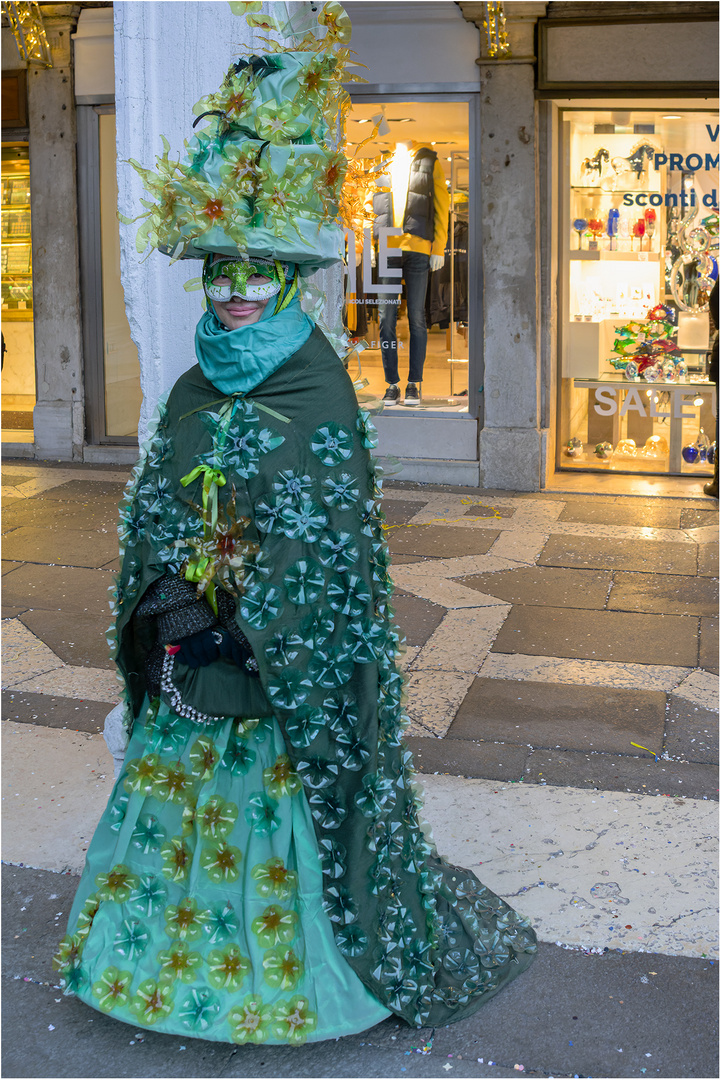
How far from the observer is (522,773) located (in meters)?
4.48

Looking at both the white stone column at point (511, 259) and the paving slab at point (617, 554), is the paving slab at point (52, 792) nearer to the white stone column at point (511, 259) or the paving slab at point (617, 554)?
the paving slab at point (617, 554)

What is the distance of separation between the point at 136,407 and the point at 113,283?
115cm

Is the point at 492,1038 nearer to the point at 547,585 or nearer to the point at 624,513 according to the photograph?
the point at 547,585

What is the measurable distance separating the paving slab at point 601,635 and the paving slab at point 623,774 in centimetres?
119

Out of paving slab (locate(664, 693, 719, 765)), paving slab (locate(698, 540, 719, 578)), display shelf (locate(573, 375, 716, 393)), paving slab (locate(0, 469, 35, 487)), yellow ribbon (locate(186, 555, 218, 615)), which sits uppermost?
display shelf (locate(573, 375, 716, 393))

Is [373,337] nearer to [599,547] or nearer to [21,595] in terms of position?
[599,547]

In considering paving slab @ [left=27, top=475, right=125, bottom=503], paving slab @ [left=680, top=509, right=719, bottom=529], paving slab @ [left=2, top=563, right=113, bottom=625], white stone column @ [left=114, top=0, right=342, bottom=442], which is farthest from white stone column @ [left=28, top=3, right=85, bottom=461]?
white stone column @ [left=114, top=0, right=342, bottom=442]

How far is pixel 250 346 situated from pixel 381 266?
7398 mm

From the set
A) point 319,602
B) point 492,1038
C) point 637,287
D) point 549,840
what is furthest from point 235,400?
point 637,287

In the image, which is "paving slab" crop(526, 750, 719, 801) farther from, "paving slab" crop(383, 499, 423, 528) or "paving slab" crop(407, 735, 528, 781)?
"paving slab" crop(383, 499, 423, 528)

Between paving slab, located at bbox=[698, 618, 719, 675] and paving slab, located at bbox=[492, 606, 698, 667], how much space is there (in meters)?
0.03

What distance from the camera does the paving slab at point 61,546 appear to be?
7.50m

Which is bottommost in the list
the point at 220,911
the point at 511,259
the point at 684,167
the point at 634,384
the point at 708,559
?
the point at 220,911

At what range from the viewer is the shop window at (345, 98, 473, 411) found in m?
9.63
